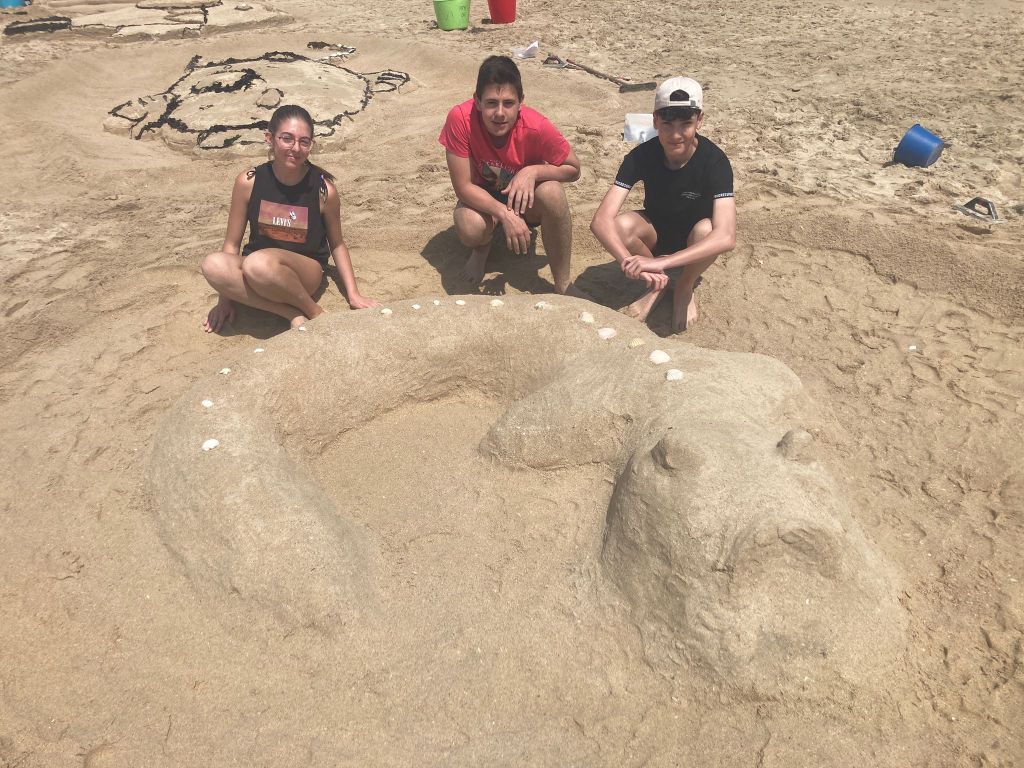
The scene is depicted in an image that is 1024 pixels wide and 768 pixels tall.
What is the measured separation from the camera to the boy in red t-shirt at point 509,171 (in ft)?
10.5

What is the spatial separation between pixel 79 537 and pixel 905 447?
289 centimetres

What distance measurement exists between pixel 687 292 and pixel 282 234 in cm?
193

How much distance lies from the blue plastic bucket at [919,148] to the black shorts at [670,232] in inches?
90.4

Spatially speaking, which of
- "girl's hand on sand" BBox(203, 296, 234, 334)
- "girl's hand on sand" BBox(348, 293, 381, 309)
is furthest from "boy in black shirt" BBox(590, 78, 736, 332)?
"girl's hand on sand" BBox(203, 296, 234, 334)

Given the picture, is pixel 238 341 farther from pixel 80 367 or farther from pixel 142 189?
pixel 142 189

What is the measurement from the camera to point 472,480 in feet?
7.97

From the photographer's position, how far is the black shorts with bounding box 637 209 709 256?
10.8ft

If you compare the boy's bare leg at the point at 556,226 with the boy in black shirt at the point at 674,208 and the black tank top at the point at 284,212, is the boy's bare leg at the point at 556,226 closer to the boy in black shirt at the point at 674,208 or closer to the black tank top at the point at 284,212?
the boy in black shirt at the point at 674,208

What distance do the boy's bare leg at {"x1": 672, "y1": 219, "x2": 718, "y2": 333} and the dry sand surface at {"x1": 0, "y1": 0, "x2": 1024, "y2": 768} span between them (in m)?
0.08

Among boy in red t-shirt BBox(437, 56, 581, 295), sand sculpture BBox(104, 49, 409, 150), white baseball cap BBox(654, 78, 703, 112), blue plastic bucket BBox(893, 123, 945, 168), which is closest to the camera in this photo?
white baseball cap BBox(654, 78, 703, 112)

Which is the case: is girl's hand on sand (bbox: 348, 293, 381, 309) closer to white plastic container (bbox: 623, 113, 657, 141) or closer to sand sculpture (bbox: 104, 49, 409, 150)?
sand sculpture (bbox: 104, 49, 409, 150)

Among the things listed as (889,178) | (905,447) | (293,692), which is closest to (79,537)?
(293,692)

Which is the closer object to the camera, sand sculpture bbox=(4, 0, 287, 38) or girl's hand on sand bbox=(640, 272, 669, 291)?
girl's hand on sand bbox=(640, 272, 669, 291)

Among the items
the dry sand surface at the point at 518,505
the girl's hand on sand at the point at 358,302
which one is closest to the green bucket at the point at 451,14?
the dry sand surface at the point at 518,505
